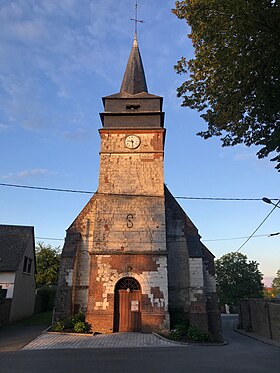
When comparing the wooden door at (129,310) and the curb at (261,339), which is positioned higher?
the wooden door at (129,310)

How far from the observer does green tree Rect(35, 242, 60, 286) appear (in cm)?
3381

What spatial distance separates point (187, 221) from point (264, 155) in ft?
33.9

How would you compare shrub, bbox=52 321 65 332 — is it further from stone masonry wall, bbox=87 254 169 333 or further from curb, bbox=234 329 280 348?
curb, bbox=234 329 280 348

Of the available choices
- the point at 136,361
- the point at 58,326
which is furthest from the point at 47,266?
the point at 136,361

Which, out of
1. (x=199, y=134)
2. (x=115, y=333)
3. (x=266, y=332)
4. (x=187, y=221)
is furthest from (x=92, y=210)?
(x=266, y=332)

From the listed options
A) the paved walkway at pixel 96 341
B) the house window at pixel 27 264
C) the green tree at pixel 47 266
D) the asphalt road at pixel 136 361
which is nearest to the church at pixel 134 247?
the paved walkway at pixel 96 341

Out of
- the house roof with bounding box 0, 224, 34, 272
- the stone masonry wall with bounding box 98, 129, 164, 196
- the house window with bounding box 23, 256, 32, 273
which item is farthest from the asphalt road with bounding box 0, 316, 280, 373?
the house window with bounding box 23, 256, 32, 273

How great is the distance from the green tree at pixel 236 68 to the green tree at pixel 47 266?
29.8 m

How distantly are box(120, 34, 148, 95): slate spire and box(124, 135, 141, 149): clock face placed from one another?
11.6 ft

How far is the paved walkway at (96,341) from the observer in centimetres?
1154

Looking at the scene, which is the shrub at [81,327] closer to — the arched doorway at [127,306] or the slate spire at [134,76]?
the arched doorway at [127,306]

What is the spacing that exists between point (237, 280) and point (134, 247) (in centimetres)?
2701

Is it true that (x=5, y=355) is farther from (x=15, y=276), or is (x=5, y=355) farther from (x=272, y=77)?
Result: (x=272, y=77)

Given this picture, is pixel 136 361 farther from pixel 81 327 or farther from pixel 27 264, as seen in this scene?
pixel 27 264
